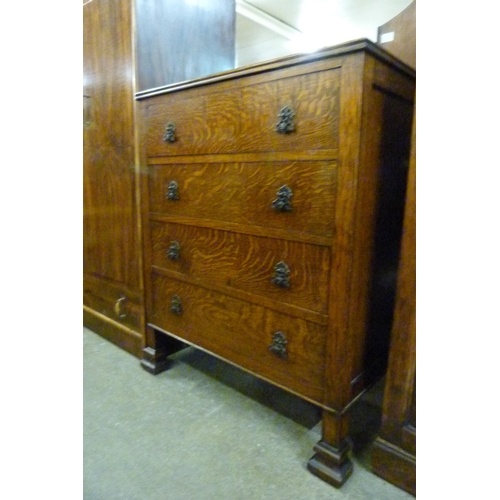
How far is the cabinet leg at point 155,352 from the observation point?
1418mm

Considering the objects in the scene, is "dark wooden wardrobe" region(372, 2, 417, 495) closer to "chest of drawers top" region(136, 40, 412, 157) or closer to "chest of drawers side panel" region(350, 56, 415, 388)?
"chest of drawers side panel" region(350, 56, 415, 388)

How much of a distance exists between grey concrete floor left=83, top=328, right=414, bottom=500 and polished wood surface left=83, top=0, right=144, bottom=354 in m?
0.27

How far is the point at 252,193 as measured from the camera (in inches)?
38.3

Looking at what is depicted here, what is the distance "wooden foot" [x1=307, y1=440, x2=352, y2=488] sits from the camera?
916 mm

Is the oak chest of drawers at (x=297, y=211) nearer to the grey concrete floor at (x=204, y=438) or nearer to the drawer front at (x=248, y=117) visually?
the drawer front at (x=248, y=117)

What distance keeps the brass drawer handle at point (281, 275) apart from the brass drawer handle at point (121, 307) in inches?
35.2

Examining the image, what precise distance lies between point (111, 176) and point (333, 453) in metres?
1.34
